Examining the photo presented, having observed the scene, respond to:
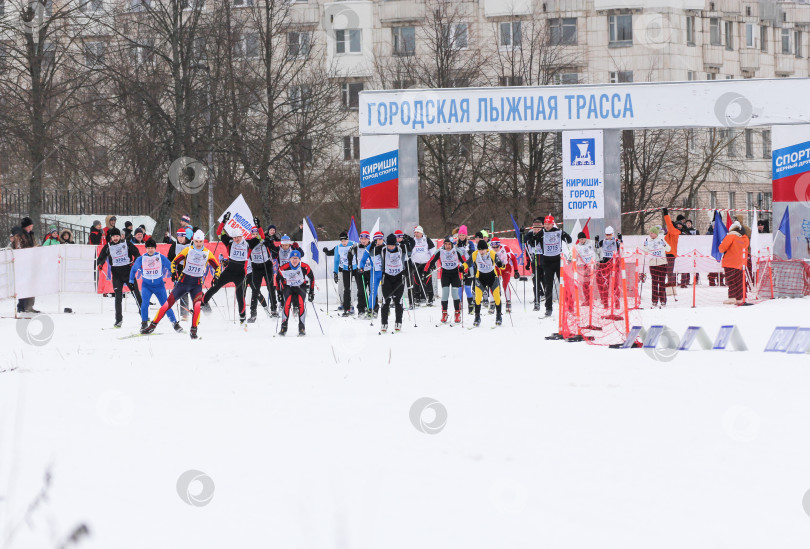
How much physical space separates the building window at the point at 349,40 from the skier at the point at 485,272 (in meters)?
34.8

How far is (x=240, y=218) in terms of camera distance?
57.0ft

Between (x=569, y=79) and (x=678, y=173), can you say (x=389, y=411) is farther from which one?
(x=569, y=79)

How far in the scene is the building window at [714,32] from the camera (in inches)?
2071

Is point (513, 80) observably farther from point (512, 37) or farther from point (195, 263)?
point (195, 263)

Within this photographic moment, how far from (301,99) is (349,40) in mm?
16430

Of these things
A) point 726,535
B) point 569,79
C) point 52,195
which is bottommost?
point 726,535

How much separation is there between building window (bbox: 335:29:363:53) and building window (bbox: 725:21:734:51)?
752 inches

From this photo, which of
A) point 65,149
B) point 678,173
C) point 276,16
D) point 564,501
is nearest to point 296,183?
point 276,16

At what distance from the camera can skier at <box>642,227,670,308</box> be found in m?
20.2

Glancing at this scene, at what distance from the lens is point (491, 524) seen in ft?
17.9

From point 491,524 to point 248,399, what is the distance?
4250 millimetres

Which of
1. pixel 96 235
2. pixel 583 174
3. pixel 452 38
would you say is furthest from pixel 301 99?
pixel 583 174

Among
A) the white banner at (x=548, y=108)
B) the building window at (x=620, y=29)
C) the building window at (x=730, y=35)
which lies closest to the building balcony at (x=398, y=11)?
the building window at (x=620, y=29)

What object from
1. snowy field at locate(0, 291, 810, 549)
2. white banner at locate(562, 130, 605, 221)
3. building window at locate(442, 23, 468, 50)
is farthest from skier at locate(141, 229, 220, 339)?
building window at locate(442, 23, 468, 50)
